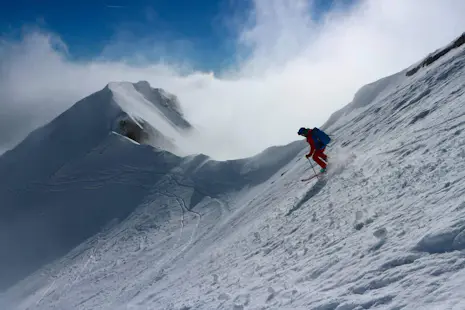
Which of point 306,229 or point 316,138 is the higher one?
point 316,138

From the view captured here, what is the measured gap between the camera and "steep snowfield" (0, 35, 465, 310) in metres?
7.22

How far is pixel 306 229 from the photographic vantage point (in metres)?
12.7

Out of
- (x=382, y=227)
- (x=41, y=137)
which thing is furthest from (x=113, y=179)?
(x=382, y=227)

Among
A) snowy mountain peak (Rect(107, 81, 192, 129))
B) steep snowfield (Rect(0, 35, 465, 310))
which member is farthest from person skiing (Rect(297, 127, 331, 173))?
snowy mountain peak (Rect(107, 81, 192, 129))

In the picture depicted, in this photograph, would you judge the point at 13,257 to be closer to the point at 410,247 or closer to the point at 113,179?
the point at 113,179

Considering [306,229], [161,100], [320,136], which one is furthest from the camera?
[161,100]

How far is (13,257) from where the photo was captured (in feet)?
99.2

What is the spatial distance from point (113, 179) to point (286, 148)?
14498mm

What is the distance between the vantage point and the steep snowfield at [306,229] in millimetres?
7223

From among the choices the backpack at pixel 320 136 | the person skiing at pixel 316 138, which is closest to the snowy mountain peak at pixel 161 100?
the person skiing at pixel 316 138

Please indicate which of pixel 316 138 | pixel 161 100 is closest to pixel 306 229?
pixel 316 138

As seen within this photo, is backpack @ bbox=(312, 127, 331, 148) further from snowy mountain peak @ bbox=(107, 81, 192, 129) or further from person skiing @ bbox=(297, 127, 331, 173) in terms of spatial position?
snowy mountain peak @ bbox=(107, 81, 192, 129)

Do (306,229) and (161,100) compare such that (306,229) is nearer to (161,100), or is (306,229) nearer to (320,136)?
(320,136)

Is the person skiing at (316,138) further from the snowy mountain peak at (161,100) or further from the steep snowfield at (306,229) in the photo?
the snowy mountain peak at (161,100)
